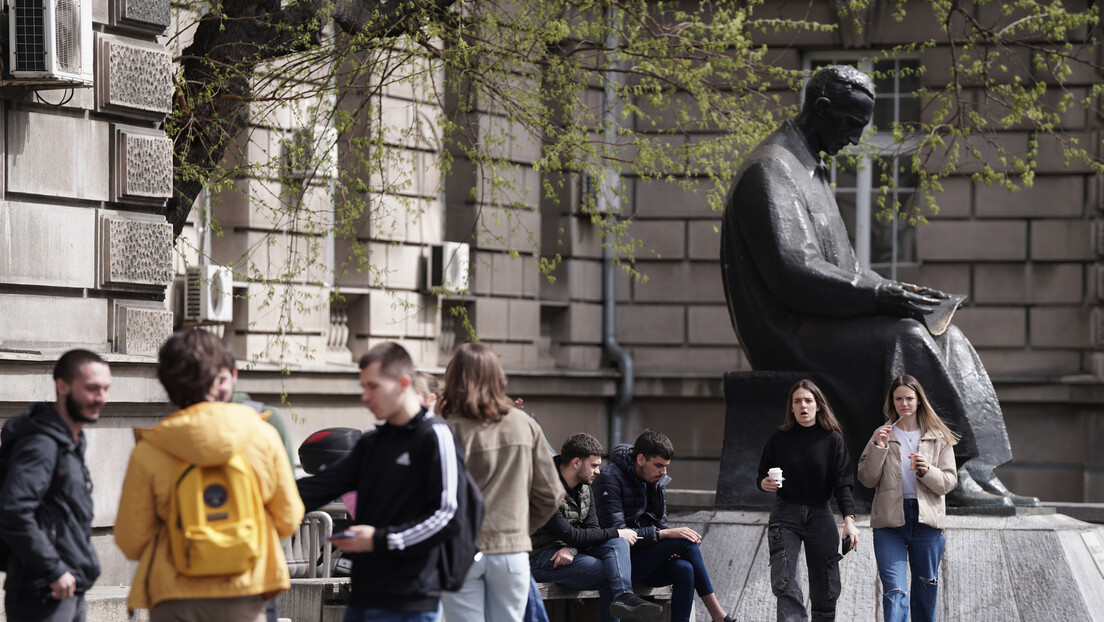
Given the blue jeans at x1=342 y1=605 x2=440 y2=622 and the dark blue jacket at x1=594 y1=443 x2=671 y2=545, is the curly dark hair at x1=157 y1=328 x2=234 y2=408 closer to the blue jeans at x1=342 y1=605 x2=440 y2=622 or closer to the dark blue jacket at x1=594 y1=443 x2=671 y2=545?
the blue jeans at x1=342 y1=605 x2=440 y2=622

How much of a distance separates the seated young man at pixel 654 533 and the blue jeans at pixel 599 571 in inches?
12.1

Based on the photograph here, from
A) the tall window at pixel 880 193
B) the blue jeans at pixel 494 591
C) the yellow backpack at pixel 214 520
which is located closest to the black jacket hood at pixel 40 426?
the yellow backpack at pixel 214 520

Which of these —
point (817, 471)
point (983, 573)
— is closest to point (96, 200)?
point (817, 471)

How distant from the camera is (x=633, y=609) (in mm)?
8023

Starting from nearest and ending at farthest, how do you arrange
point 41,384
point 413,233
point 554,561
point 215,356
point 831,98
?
point 215,356
point 554,561
point 41,384
point 831,98
point 413,233

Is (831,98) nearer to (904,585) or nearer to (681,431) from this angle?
(904,585)

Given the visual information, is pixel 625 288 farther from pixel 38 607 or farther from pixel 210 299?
pixel 38 607

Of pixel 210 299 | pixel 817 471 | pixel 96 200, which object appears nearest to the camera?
pixel 817 471

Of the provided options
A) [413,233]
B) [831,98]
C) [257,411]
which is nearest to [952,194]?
[413,233]

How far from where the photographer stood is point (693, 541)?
8.50 m

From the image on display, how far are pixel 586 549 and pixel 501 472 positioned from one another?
7.28 feet

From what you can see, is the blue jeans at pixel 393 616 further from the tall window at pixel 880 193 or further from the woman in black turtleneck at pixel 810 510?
the tall window at pixel 880 193

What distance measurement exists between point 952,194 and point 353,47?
10.8m

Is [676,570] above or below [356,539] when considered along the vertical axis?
below
